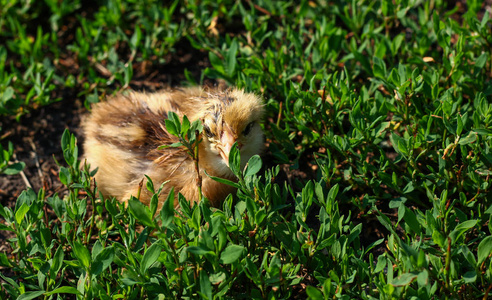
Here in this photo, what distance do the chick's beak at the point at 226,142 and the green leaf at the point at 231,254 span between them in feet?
2.70

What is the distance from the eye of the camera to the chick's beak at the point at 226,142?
3219mm

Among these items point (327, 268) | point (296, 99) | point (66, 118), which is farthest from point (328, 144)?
point (66, 118)

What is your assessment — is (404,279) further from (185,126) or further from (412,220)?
(185,126)

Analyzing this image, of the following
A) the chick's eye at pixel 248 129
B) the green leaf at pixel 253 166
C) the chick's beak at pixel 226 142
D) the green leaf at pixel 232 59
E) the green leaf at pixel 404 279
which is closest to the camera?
the green leaf at pixel 404 279

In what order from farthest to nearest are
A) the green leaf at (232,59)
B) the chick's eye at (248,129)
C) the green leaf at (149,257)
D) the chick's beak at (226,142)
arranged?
the green leaf at (232,59), the chick's eye at (248,129), the chick's beak at (226,142), the green leaf at (149,257)

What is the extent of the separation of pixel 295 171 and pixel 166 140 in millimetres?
987

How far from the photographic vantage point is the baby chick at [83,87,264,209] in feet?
11.0

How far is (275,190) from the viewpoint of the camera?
2.88m

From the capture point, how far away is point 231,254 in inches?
98.0

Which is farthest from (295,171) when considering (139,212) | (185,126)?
(139,212)

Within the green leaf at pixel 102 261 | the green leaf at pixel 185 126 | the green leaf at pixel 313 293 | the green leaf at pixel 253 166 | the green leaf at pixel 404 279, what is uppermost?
the green leaf at pixel 185 126

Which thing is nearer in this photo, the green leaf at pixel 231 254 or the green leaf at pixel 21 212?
the green leaf at pixel 231 254

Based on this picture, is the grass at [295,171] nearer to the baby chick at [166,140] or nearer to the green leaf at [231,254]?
the green leaf at [231,254]

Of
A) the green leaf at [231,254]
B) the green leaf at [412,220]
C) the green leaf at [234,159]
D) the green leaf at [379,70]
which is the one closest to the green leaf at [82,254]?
the green leaf at [231,254]
